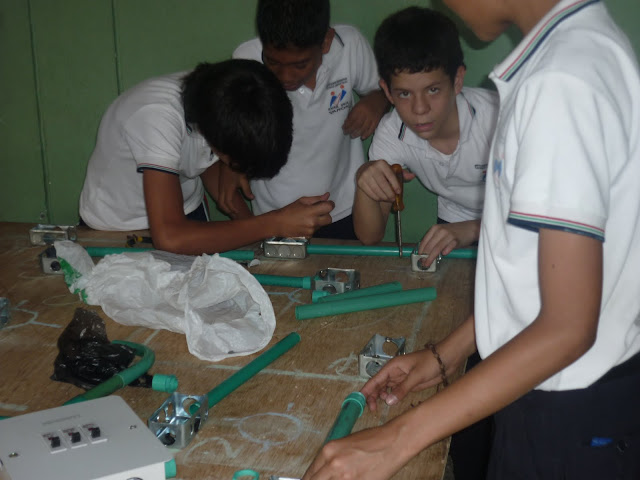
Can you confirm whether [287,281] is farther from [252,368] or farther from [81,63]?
[81,63]

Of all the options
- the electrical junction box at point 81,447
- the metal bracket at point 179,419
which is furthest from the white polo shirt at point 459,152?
the electrical junction box at point 81,447

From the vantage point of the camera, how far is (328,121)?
2.23 m

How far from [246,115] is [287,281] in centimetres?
42

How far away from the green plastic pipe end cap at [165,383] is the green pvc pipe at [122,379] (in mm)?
42

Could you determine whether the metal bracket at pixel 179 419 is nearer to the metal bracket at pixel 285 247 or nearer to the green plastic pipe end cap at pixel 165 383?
the green plastic pipe end cap at pixel 165 383

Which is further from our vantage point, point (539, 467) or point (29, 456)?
point (539, 467)

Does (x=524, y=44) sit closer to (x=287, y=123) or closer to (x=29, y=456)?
(x=29, y=456)

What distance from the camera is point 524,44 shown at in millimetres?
788

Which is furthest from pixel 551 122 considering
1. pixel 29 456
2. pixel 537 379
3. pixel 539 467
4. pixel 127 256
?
pixel 127 256

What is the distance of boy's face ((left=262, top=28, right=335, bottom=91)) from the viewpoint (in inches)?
74.2

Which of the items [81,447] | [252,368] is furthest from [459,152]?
[81,447]

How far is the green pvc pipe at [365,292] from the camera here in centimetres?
Answer: 142

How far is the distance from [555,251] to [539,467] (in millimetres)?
391

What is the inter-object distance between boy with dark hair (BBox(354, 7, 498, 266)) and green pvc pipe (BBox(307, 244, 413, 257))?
11cm
